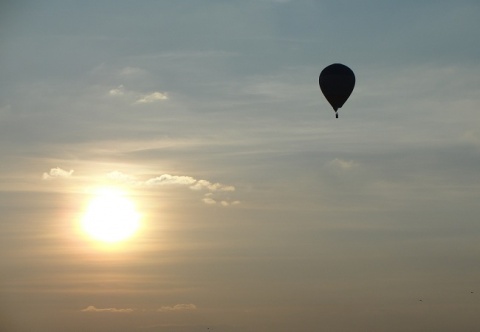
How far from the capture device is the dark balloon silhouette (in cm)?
9194

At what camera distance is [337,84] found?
91.9 metres

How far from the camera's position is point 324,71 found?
9350 centimetres

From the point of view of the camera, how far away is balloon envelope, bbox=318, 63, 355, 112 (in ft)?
302

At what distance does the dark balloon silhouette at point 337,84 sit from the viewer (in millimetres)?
91938

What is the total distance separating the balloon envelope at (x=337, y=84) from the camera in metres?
91.9

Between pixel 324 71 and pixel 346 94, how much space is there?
4118 mm

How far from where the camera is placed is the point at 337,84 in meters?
91.9

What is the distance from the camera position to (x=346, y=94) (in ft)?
303
